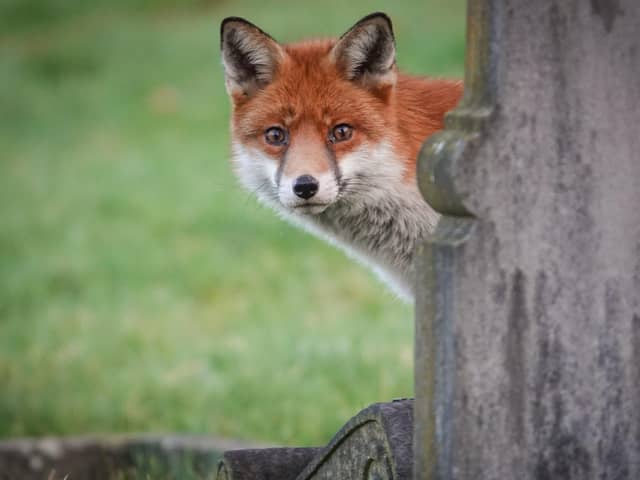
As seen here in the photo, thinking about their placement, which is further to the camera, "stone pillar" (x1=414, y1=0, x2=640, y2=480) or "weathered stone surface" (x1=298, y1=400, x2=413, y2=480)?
"weathered stone surface" (x1=298, y1=400, x2=413, y2=480)

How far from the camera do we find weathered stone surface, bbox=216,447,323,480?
3766 millimetres

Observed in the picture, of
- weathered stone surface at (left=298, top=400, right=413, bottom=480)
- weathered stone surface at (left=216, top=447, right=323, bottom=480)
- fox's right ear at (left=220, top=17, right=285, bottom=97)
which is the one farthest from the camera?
fox's right ear at (left=220, top=17, right=285, bottom=97)

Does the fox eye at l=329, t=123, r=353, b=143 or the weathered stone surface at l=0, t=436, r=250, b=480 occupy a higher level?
the fox eye at l=329, t=123, r=353, b=143

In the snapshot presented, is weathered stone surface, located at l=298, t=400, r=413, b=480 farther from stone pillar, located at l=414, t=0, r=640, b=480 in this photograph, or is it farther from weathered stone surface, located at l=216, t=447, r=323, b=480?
weathered stone surface, located at l=216, t=447, r=323, b=480

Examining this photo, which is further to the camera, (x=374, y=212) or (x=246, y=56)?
(x=246, y=56)

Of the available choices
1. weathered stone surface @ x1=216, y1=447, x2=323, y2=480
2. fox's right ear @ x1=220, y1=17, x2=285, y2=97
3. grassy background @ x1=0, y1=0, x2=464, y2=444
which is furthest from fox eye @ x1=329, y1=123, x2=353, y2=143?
weathered stone surface @ x1=216, y1=447, x2=323, y2=480

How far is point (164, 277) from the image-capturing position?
9.58 meters

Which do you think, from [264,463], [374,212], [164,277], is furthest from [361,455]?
[164,277]

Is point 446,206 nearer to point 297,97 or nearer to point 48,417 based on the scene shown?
point 297,97

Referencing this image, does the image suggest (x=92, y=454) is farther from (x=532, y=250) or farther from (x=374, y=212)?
(x=532, y=250)

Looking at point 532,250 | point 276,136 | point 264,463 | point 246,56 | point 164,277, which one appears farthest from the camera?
point 164,277

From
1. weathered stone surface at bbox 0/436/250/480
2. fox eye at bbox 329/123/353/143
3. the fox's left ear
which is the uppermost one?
the fox's left ear

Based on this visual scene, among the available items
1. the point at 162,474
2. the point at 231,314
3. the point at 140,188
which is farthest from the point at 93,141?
the point at 162,474

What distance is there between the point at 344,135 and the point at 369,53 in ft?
1.18
